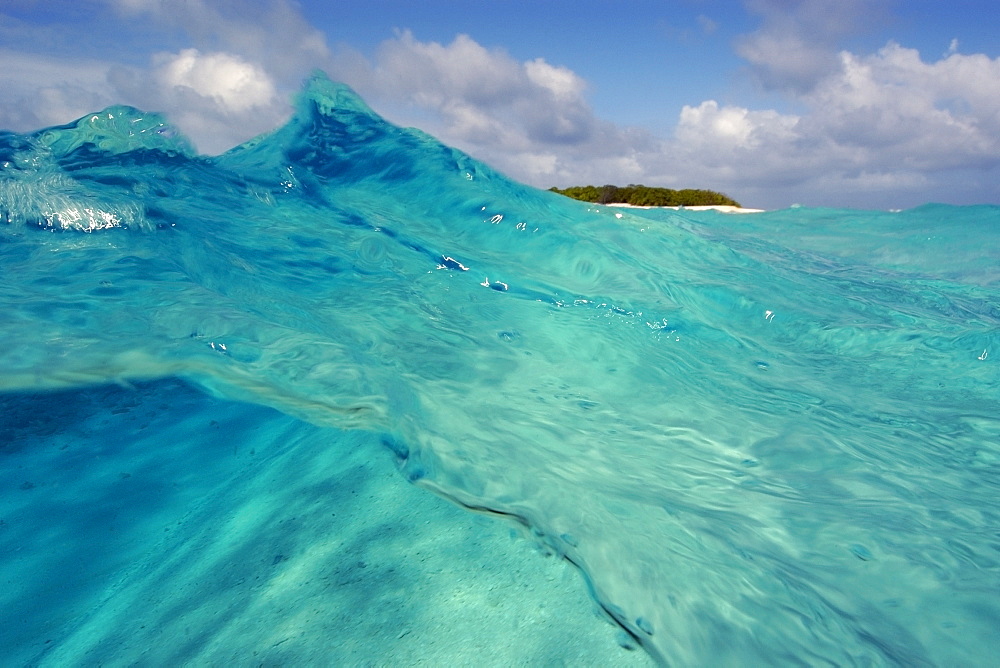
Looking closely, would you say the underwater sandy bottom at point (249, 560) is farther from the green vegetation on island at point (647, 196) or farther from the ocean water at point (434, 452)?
the green vegetation on island at point (647, 196)

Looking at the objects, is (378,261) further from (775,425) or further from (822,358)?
(822,358)

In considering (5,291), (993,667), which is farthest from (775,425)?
(5,291)

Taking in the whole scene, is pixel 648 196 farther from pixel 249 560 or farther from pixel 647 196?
pixel 249 560

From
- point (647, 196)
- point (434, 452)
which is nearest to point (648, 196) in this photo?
point (647, 196)

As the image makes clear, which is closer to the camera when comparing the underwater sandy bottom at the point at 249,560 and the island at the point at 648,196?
the underwater sandy bottom at the point at 249,560

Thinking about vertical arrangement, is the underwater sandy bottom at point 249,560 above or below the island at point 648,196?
below

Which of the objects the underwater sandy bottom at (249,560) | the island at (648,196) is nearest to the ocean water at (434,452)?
the underwater sandy bottom at (249,560)
